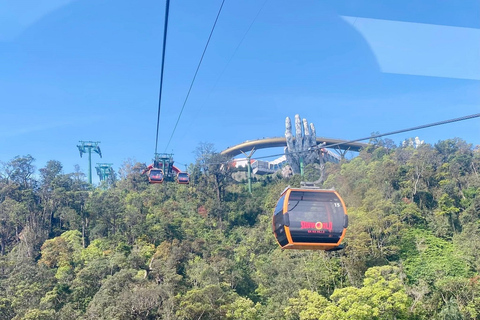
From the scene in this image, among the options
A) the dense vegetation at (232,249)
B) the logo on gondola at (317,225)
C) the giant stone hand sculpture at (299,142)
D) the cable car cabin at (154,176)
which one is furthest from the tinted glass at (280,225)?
the giant stone hand sculpture at (299,142)

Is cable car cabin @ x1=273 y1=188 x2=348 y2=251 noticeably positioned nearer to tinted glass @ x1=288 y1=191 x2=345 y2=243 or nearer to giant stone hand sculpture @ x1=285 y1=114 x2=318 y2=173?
tinted glass @ x1=288 y1=191 x2=345 y2=243

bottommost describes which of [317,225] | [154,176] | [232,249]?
[232,249]

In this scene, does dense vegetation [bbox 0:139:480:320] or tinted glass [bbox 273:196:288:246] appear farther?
dense vegetation [bbox 0:139:480:320]

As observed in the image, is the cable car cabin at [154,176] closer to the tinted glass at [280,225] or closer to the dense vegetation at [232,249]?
the dense vegetation at [232,249]

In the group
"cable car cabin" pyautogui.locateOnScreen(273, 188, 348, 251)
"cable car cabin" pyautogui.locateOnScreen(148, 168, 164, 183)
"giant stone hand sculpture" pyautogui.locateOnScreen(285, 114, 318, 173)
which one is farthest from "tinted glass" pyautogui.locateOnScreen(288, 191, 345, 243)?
"giant stone hand sculpture" pyautogui.locateOnScreen(285, 114, 318, 173)

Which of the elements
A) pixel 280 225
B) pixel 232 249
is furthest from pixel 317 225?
pixel 232 249

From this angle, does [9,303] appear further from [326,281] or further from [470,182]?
[470,182]

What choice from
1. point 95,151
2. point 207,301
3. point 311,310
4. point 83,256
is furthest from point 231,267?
point 95,151

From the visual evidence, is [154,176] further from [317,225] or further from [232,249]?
[317,225]
